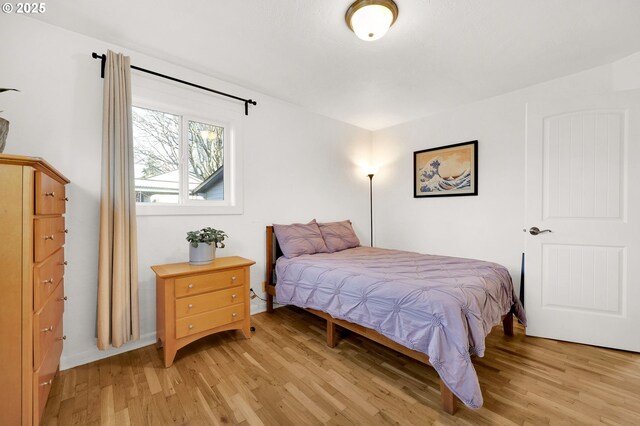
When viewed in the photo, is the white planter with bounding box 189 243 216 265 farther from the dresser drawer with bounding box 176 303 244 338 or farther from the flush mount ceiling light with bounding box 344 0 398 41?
the flush mount ceiling light with bounding box 344 0 398 41

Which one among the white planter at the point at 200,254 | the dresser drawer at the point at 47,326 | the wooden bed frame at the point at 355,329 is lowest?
the wooden bed frame at the point at 355,329

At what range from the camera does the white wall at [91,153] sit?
1821mm

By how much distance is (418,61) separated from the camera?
2350 millimetres

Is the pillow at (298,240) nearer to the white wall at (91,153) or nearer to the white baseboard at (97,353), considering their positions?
the white wall at (91,153)

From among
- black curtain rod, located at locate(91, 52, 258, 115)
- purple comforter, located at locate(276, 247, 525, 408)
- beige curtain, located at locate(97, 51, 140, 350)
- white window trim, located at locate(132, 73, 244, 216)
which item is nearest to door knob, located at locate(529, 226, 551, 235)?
purple comforter, located at locate(276, 247, 525, 408)

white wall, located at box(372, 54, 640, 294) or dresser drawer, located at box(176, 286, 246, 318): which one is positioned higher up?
white wall, located at box(372, 54, 640, 294)

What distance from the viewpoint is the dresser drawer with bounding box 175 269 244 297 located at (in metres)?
2.01

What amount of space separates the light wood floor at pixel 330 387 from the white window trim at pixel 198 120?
1171mm

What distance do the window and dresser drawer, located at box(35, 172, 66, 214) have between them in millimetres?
735

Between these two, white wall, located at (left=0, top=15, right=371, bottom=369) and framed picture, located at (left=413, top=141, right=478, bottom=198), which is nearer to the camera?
white wall, located at (left=0, top=15, right=371, bottom=369)

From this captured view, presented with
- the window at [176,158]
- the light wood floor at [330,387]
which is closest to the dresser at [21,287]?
the light wood floor at [330,387]

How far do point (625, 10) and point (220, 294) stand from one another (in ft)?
11.2

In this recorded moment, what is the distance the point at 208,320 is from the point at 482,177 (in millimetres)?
3162

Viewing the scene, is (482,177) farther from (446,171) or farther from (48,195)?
(48,195)
